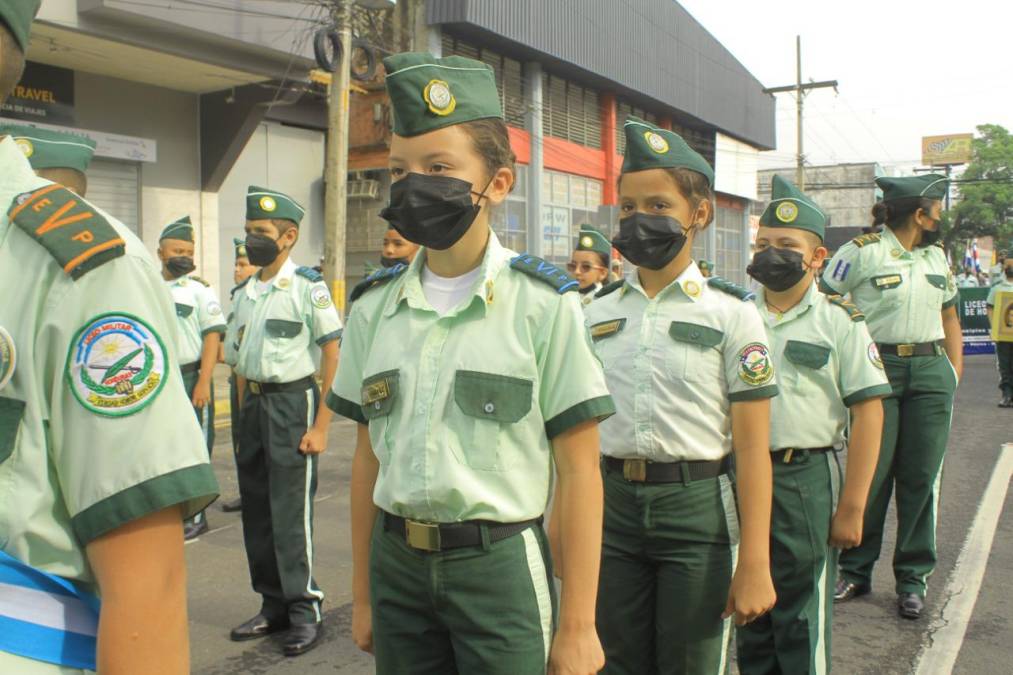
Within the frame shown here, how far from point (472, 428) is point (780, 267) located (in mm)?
2087

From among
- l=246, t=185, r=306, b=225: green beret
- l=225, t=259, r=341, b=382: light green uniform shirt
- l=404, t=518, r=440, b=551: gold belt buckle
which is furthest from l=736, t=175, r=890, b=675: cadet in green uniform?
l=246, t=185, r=306, b=225: green beret

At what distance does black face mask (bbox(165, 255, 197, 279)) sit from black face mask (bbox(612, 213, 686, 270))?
16.3ft

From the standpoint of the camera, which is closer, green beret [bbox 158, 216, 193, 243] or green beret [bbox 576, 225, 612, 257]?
green beret [bbox 576, 225, 612, 257]

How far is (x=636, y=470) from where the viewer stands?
288cm

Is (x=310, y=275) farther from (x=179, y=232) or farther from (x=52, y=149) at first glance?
(x=179, y=232)

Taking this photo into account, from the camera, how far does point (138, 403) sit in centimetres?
122

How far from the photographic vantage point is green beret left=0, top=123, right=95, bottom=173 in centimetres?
381

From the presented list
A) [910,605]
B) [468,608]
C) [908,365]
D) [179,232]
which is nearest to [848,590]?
[910,605]

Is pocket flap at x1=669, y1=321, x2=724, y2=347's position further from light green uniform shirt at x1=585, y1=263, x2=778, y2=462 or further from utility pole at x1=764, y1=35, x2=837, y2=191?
utility pole at x1=764, y1=35, x2=837, y2=191

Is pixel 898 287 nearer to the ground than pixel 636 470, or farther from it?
farther from it

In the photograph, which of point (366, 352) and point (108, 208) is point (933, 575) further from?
point (108, 208)

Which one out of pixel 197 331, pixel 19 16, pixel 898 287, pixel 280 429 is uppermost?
pixel 19 16

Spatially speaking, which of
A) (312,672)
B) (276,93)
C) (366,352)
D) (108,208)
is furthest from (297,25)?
(366,352)

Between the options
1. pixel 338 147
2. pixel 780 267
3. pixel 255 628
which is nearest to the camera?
pixel 780 267
